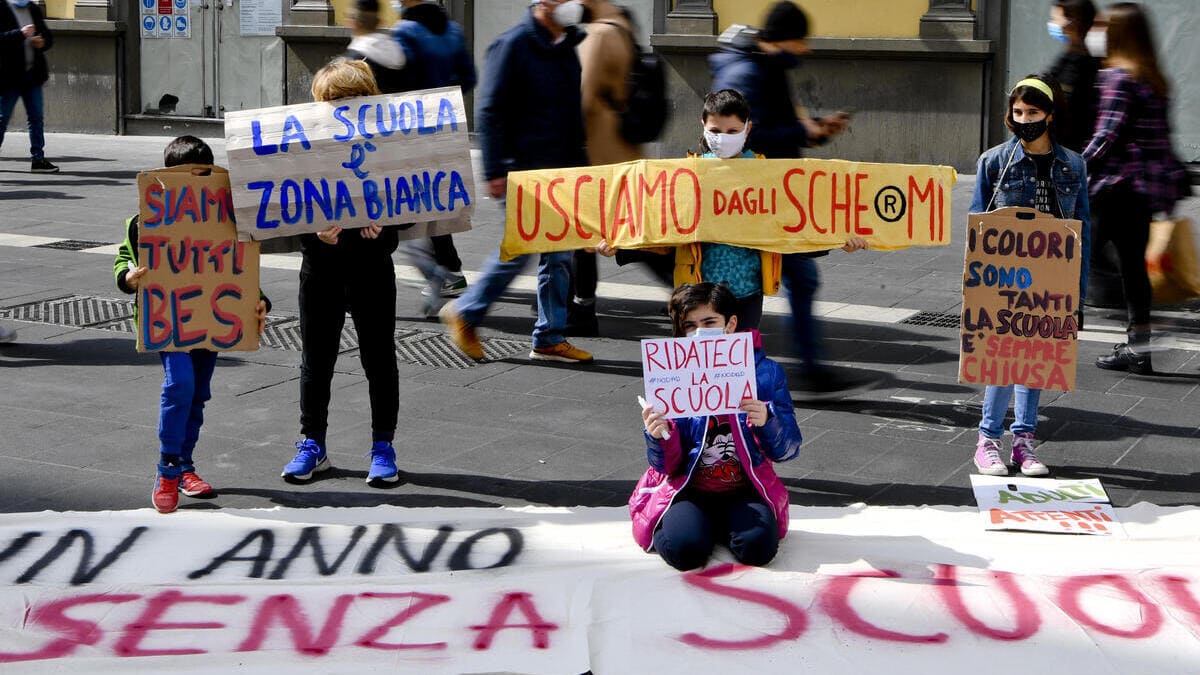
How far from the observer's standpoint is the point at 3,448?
19.9 ft

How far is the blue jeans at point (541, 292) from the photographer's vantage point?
739 centimetres

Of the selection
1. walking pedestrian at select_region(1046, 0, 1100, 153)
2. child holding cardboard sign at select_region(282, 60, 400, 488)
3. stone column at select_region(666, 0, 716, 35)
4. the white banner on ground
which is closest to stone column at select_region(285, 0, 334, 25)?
stone column at select_region(666, 0, 716, 35)

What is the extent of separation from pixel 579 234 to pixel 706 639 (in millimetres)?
2796

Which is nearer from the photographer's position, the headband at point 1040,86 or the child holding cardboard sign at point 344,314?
the child holding cardboard sign at point 344,314

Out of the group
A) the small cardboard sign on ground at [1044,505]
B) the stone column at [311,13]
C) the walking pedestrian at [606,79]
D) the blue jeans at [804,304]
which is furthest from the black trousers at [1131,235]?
the stone column at [311,13]

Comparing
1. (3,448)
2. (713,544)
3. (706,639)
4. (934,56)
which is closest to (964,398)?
(713,544)

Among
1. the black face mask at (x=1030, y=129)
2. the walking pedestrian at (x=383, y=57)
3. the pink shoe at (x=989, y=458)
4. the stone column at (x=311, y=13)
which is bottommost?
the pink shoe at (x=989, y=458)

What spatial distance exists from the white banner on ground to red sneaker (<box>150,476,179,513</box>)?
0.21ft

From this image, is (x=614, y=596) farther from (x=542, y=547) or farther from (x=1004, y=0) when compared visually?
(x=1004, y=0)

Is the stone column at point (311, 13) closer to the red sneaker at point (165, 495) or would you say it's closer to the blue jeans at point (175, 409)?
the blue jeans at point (175, 409)

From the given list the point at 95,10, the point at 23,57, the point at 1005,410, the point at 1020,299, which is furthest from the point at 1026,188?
the point at 95,10

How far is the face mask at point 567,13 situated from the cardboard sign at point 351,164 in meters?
1.95

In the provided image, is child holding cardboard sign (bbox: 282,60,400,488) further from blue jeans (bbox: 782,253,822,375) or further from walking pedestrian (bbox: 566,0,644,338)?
walking pedestrian (bbox: 566,0,644,338)

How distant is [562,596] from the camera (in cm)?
455
